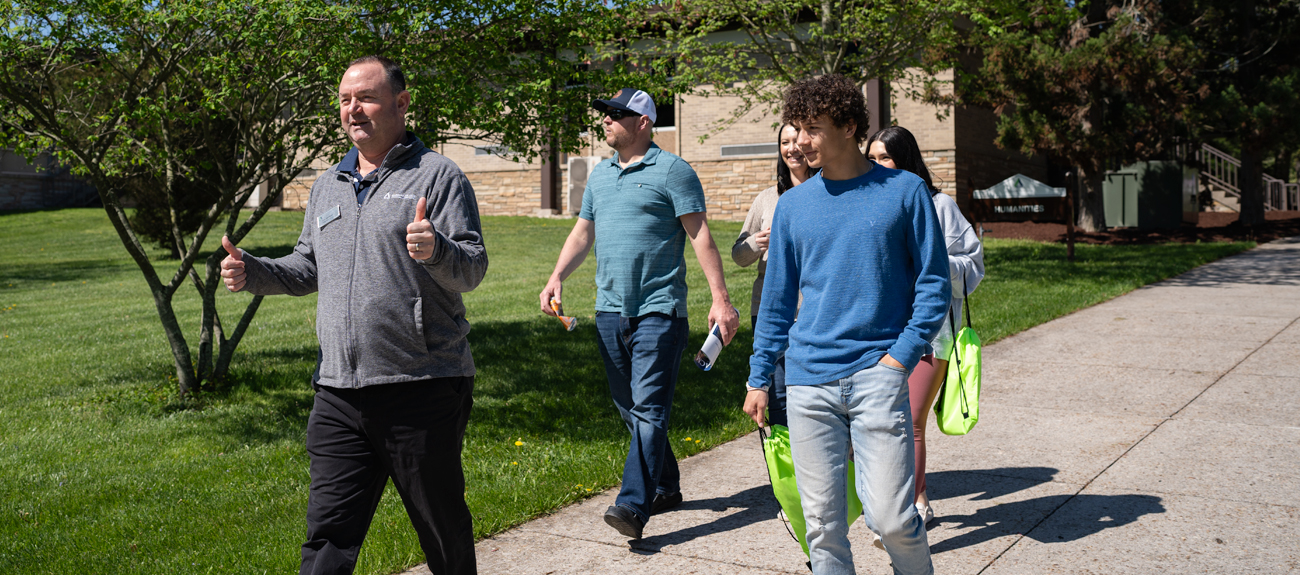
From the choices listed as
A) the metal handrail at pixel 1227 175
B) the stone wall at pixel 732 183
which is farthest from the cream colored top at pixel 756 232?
the metal handrail at pixel 1227 175

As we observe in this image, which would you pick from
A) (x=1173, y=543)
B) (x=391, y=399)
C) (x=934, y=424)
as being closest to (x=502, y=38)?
(x=934, y=424)

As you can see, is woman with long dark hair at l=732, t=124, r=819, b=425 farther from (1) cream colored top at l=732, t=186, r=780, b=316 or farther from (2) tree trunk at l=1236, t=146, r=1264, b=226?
(2) tree trunk at l=1236, t=146, r=1264, b=226

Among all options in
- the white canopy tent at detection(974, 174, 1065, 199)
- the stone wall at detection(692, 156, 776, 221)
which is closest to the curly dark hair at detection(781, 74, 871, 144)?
the white canopy tent at detection(974, 174, 1065, 199)

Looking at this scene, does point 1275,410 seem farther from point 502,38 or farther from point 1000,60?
point 1000,60

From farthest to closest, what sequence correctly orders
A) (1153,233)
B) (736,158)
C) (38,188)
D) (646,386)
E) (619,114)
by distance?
(38,188) → (736,158) → (1153,233) → (619,114) → (646,386)

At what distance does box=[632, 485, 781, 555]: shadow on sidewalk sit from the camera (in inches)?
164

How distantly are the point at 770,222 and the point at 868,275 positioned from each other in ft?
5.13

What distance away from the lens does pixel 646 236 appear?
4.19 metres

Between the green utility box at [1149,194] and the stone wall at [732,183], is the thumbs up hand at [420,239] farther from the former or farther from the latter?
the stone wall at [732,183]

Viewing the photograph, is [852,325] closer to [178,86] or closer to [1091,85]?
→ [178,86]

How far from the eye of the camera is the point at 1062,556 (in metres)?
3.86

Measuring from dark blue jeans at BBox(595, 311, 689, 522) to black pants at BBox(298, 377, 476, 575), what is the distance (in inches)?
47.9

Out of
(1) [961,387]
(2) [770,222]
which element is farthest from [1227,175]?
(1) [961,387]

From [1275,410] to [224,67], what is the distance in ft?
23.2
